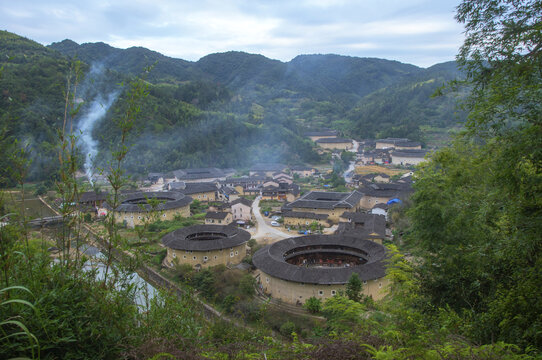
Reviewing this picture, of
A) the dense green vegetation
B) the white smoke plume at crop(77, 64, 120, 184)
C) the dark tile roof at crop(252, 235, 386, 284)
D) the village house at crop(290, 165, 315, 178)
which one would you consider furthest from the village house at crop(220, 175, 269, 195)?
the dense green vegetation

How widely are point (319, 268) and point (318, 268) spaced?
0.03 metres

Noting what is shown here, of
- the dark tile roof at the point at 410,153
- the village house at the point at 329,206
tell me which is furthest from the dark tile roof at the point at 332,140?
the village house at the point at 329,206

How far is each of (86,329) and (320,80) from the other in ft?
335

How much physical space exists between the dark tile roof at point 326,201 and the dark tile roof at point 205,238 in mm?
6938

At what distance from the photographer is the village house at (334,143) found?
164 feet

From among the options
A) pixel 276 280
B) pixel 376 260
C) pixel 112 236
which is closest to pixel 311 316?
pixel 276 280

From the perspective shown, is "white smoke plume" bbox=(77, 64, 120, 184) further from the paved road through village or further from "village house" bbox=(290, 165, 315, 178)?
"village house" bbox=(290, 165, 315, 178)

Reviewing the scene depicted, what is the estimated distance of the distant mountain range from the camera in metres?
33.8

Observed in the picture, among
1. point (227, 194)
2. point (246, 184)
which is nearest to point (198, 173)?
point (246, 184)

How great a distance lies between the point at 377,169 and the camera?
118ft

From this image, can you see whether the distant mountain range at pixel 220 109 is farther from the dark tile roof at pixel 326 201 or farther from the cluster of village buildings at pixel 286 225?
the dark tile roof at pixel 326 201

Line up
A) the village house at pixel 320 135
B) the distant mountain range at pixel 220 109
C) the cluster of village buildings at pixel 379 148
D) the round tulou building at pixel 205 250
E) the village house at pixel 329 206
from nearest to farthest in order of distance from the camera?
the round tulou building at pixel 205 250, the village house at pixel 329 206, the distant mountain range at pixel 220 109, the cluster of village buildings at pixel 379 148, the village house at pixel 320 135

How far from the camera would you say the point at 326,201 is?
2211 centimetres

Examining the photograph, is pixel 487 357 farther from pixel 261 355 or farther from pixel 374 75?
pixel 374 75
